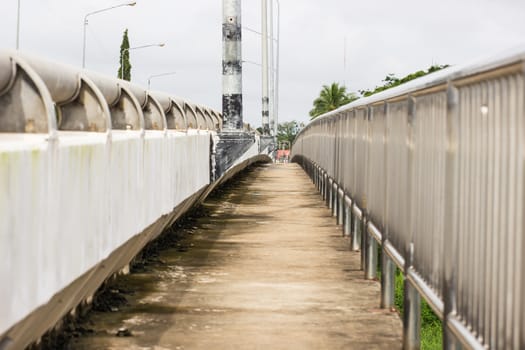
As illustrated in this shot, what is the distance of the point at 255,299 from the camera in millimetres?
8773

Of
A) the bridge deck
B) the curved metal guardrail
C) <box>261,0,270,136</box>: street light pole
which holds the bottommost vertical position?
the bridge deck

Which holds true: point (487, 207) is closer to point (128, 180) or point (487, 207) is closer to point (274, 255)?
point (128, 180)

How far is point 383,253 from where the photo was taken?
8086mm

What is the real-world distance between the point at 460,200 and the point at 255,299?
413 cm

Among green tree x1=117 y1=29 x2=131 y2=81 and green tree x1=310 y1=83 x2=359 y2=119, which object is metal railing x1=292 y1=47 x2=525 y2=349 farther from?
green tree x1=310 y1=83 x2=359 y2=119

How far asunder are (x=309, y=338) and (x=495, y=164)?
3.44 m

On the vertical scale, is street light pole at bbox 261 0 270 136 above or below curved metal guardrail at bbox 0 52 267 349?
above

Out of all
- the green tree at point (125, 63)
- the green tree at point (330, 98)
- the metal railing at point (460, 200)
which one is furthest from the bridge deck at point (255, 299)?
the green tree at point (330, 98)

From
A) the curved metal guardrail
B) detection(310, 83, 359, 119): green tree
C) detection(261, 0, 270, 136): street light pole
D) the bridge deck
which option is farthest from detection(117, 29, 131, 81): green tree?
the curved metal guardrail

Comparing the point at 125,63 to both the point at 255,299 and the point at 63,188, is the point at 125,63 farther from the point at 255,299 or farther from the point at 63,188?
the point at 63,188

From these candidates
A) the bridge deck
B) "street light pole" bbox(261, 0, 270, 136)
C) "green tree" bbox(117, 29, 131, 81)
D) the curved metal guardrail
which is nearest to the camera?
the curved metal guardrail

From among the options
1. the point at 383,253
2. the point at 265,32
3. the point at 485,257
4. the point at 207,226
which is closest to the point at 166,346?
the point at 383,253

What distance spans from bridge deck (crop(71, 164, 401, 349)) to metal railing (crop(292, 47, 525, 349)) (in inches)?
23.8

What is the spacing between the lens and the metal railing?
3854mm
